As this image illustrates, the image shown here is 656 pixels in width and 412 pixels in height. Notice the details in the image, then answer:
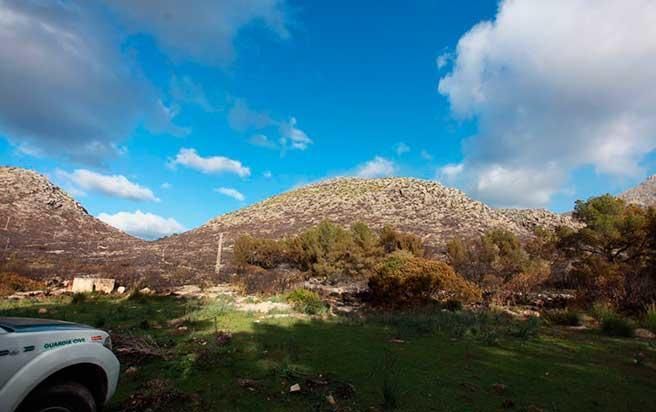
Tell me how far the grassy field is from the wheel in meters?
1.21

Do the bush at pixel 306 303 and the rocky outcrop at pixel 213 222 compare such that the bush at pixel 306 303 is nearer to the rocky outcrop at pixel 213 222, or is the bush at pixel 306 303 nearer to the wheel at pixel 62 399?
the wheel at pixel 62 399

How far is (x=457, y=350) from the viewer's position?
7.69 meters

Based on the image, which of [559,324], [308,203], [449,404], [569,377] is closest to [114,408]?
[449,404]

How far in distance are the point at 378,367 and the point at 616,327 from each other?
24.6 feet

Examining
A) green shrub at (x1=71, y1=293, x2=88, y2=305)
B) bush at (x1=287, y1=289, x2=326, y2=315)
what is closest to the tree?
bush at (x1=287, y1=289, x2=326, y2=315)

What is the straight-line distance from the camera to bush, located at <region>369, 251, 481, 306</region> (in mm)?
15023

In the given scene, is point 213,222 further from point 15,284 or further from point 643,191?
point 643,191

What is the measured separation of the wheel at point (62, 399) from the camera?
302 centimetres

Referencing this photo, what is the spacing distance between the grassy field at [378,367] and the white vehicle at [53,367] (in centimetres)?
103

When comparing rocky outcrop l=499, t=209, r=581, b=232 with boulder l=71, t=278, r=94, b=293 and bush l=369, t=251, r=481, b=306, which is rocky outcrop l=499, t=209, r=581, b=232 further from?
boulder l=71, t=278, r=94, b=293

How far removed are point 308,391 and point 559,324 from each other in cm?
997

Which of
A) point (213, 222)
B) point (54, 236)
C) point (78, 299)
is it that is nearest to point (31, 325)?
point (78, 299)

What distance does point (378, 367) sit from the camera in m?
6.29

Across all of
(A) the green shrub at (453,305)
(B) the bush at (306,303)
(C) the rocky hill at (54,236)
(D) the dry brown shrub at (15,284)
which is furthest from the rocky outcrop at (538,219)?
(D) the dry brown shrub at (15,284)
